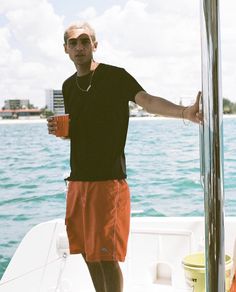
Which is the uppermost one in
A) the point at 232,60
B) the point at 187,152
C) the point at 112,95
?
the point at 232,60

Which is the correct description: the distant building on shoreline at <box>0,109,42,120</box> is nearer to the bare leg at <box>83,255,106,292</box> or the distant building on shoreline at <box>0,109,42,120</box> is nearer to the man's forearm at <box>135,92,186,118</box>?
the bare leg at <box>83,255,106,292</box>

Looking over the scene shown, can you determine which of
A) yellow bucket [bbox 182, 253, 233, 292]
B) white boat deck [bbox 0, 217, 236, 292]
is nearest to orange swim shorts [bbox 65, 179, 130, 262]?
yellow bucket [bbox 182, 253, 233, 292]

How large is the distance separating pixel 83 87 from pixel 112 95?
0.12 metres

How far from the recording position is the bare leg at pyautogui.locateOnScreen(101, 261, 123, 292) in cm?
168

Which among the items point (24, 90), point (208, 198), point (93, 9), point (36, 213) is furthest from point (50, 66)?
point (208, 198)

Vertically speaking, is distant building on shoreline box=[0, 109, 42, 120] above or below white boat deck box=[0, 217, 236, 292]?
above

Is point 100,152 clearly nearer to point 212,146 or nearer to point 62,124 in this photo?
point 62,124

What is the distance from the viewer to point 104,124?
1619 mm

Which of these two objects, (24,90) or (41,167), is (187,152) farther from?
(24,90)

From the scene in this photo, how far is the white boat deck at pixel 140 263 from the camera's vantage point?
231cm

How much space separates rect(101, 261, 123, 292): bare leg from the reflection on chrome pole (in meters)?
1.20

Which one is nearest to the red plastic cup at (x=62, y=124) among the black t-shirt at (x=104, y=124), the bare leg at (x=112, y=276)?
the black t-shirt at (x=104, y=124)

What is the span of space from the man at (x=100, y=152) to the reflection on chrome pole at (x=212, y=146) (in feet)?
3.55

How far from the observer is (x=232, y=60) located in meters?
22.2
